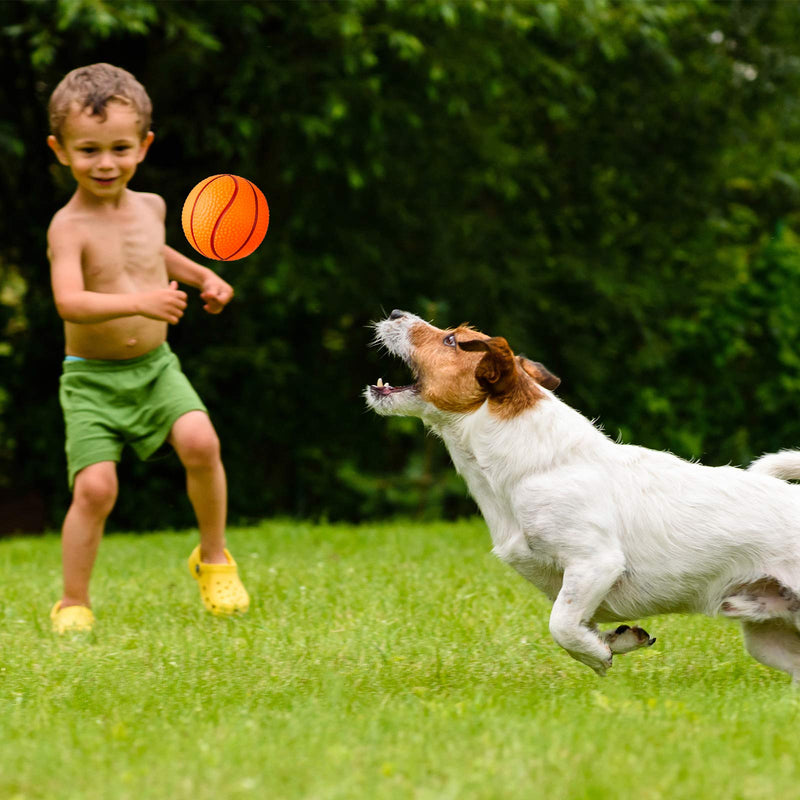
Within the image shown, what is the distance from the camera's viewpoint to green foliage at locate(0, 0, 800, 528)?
1071 centimetres

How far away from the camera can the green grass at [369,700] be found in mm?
3195

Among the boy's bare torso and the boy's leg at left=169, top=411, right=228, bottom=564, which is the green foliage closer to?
the boy's bare torso

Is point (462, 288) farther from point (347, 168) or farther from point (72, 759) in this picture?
point (72, 759)

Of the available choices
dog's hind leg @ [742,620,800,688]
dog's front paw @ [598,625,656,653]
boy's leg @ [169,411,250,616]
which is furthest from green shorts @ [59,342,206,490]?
dog's hind leg @ [742,620,800,688]

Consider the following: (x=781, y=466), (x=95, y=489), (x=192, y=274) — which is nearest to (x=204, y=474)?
(x=95, y=489)

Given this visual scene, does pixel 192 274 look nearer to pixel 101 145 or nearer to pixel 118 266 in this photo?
pixel 118 266

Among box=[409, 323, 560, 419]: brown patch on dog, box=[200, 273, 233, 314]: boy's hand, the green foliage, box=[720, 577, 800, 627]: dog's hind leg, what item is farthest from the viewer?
the green foliage

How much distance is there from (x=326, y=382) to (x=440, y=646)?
7675mm

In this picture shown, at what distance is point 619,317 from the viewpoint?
12.9 meters

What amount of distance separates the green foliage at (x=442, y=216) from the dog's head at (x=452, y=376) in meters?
5.56

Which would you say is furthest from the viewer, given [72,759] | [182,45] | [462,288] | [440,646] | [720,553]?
[462,288]

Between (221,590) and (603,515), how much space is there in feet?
7.64

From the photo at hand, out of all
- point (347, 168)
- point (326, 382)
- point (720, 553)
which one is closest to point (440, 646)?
point (720, 553)

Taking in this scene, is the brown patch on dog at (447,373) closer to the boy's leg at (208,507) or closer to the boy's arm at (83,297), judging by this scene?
the boy's arm at (83,297)
